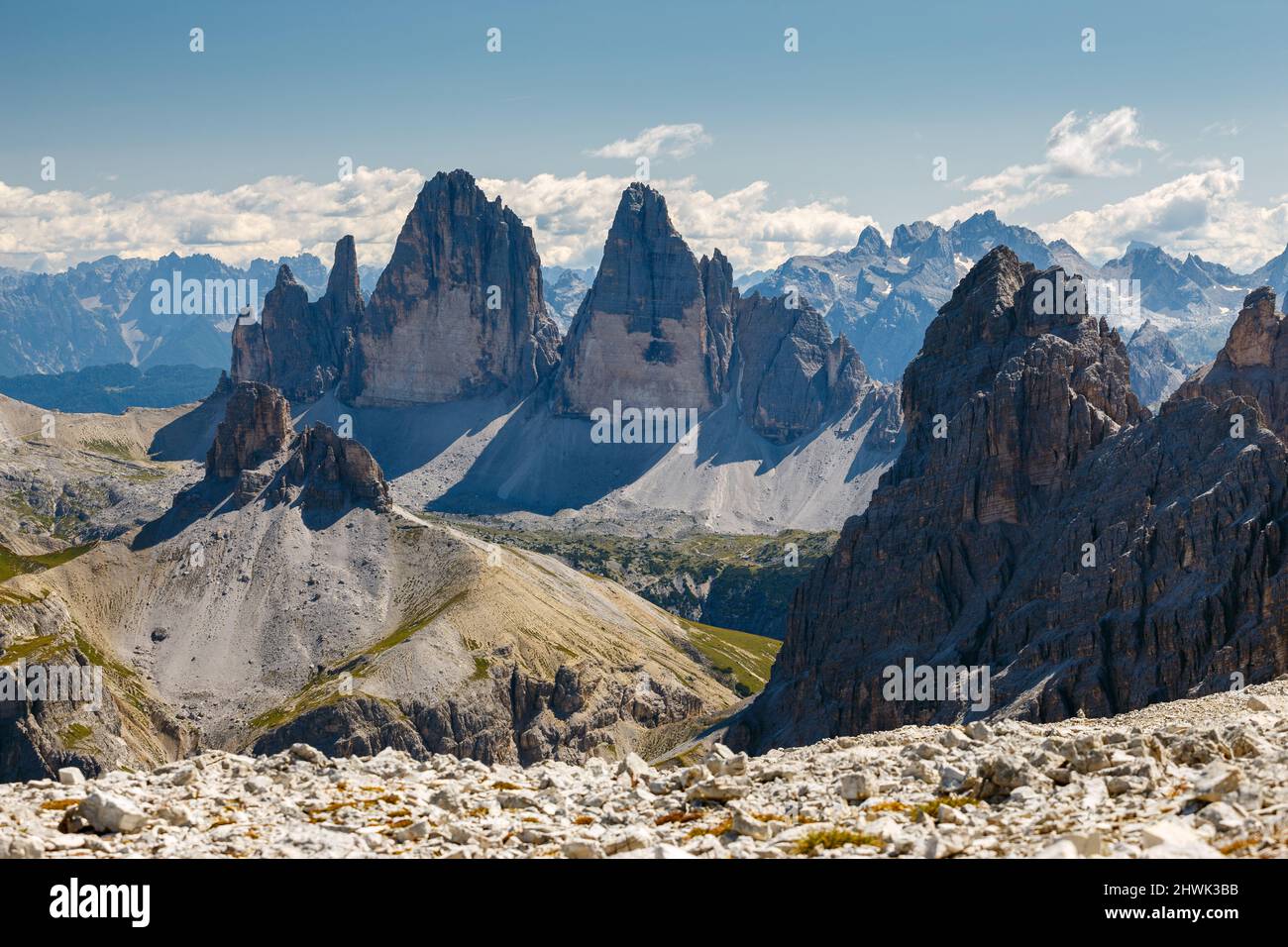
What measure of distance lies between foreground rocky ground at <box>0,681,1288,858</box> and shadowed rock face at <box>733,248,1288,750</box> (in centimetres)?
8884

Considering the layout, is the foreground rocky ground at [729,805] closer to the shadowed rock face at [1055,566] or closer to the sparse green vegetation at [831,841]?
the sparse green vegetation at [831,841]

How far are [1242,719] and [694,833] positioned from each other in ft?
70.5

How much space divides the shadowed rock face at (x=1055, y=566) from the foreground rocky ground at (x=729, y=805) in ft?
291

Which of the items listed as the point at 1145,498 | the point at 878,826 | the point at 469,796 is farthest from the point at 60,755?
the point at 878,826

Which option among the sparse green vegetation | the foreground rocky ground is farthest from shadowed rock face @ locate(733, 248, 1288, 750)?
the sparse green vegetation

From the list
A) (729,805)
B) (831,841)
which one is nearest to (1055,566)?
(729,805)

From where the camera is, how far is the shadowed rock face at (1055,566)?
13500 centimetres

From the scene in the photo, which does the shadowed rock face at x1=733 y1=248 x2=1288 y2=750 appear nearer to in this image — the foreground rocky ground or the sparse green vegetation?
the foreground rocky ground

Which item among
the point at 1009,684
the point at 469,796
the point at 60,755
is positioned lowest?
the point at 60,755

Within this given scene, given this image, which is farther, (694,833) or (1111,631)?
(1111,631)

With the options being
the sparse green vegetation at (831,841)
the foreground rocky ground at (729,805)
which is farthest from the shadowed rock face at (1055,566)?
the sparse green vegetation at (831,841)

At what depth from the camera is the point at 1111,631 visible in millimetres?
141875

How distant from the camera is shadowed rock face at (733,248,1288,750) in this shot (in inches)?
5315
